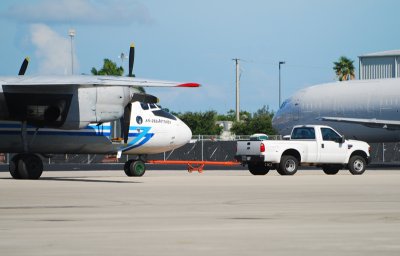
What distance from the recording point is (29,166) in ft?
97.7

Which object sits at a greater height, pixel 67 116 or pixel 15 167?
pixel 67 116

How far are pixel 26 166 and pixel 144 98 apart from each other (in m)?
4.67

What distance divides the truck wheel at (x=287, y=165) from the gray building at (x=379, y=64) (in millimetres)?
75732

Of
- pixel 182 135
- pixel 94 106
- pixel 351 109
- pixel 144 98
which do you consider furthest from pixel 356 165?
pixel 351 109

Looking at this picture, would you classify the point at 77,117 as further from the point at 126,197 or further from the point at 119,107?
the point at 126,197

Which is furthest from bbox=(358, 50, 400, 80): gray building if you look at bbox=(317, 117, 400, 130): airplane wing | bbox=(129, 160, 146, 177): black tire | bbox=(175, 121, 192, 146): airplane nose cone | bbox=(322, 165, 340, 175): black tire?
bbox=(129, 160, 146, 177): black tire

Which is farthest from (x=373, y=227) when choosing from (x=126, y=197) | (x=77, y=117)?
(x=77, y=117)

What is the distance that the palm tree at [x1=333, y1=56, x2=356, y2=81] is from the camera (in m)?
120

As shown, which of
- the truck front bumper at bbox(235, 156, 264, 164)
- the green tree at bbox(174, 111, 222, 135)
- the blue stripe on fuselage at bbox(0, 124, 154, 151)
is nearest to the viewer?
the blue stripe on fuselage at bbox(0, 124, 154, 151)

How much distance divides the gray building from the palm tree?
8.24m

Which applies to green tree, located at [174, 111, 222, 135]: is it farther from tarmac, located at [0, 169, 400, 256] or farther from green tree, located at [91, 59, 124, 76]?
tarmac, located at [0, 169, 400, 256]

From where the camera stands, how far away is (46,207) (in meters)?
17.8

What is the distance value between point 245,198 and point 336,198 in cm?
199

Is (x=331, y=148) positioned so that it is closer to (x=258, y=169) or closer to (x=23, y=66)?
(x=258, y=169)
